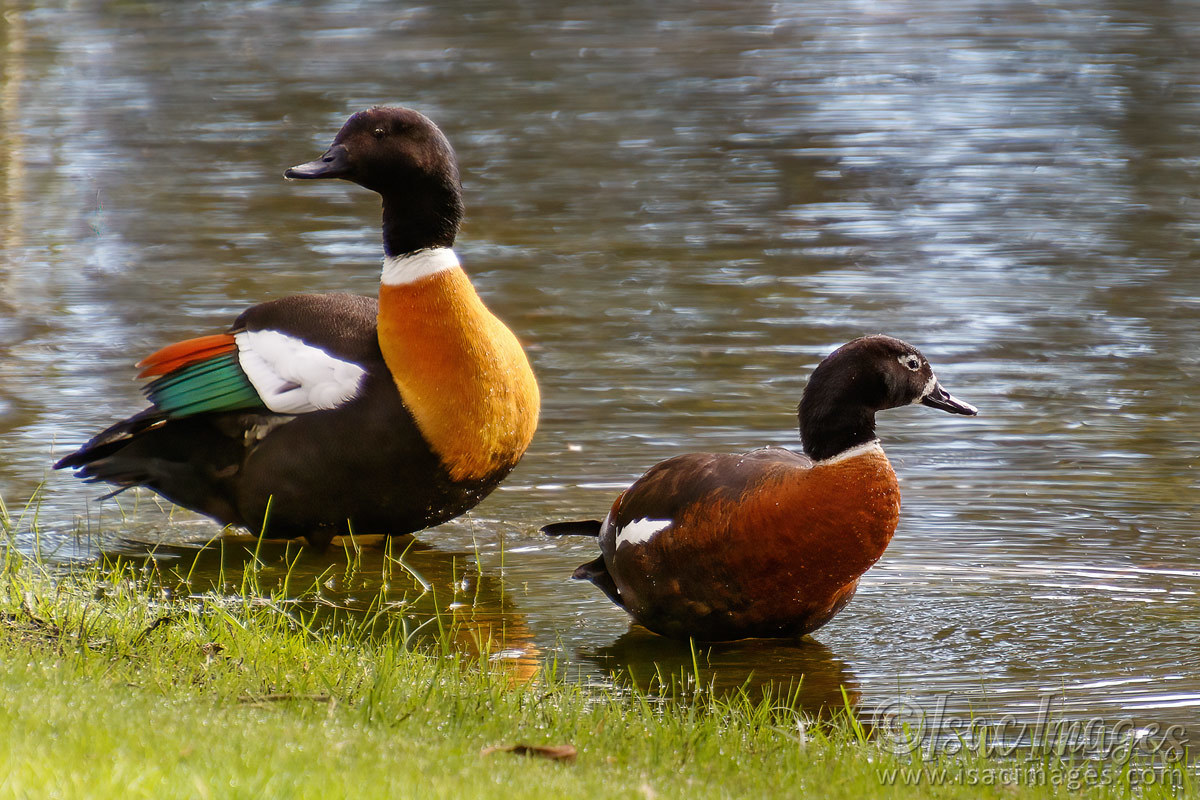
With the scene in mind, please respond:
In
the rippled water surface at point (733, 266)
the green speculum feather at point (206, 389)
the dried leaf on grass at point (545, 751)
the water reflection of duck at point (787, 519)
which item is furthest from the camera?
the green speculum feather at point (206, 389)

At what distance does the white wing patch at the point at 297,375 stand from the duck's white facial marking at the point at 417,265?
15.4 inches

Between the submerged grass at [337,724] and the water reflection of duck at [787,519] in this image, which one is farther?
the water reflection of duck at [787,519]

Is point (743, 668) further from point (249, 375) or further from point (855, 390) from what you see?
point (249, 375)

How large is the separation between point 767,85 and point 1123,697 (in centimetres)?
1487

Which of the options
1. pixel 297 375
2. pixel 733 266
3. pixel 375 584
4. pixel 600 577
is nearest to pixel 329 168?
pixel 297 375

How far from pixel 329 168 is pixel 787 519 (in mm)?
2569

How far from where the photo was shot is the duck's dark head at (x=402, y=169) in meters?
6.99

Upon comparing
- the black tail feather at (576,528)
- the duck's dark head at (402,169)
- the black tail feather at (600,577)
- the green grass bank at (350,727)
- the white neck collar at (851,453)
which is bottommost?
the black tail feather at (600,577)

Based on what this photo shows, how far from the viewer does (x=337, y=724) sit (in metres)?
4.66

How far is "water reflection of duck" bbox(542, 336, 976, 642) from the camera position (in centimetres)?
568

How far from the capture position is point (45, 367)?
10.0 metres

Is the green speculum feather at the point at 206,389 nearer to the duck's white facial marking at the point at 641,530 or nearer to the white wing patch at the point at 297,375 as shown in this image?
the white wing patch at the point at 297,375

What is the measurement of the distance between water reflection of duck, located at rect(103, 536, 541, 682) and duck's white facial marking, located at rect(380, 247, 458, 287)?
116 centimetres

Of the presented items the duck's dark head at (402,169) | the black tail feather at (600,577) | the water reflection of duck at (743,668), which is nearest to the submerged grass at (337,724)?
the water reflection of duck at (743,668)
